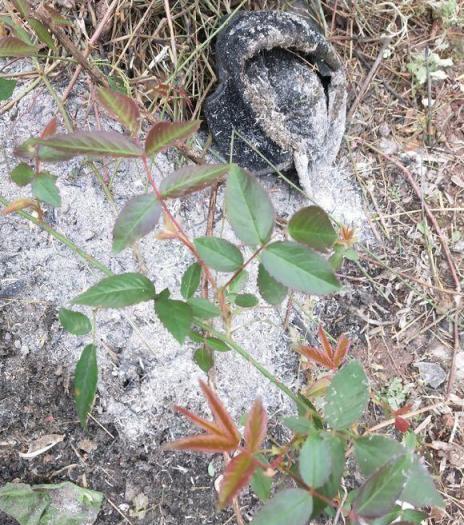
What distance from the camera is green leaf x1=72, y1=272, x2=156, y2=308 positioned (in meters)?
0.74

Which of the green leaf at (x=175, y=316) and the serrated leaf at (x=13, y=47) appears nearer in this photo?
the green leaf at (x=175, y=316)

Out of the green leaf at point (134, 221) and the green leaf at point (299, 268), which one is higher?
the green leaf at point (134, 221)

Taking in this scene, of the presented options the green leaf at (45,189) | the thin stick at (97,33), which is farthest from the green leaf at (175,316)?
the thin stick at (97,33)

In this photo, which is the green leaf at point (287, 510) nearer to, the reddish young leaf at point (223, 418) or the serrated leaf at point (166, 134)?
the reddish young leaf at point (223, 418)

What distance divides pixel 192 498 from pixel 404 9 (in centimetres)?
168

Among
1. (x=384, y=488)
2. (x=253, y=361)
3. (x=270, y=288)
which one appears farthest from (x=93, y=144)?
(x=384, y=488)

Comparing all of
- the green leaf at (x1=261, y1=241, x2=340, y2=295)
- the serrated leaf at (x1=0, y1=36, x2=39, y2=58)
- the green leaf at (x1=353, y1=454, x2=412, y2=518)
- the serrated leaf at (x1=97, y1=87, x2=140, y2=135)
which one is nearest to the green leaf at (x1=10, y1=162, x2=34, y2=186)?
the serrated leaf at (x1=0, y1=36, x2=39, y2=58)

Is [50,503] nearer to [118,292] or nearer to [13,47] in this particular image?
[118,292]

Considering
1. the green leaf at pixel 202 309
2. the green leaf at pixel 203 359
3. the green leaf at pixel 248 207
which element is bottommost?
the green leaf at pixel 203 359

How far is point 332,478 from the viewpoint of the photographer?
0.67 meters

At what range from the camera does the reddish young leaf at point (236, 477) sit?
59cm

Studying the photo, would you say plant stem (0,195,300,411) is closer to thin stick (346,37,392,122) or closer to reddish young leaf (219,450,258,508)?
reddish young leaf (219,450,258,508)

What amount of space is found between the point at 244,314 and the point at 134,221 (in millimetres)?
848

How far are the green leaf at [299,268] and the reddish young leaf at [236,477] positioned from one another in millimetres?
209
